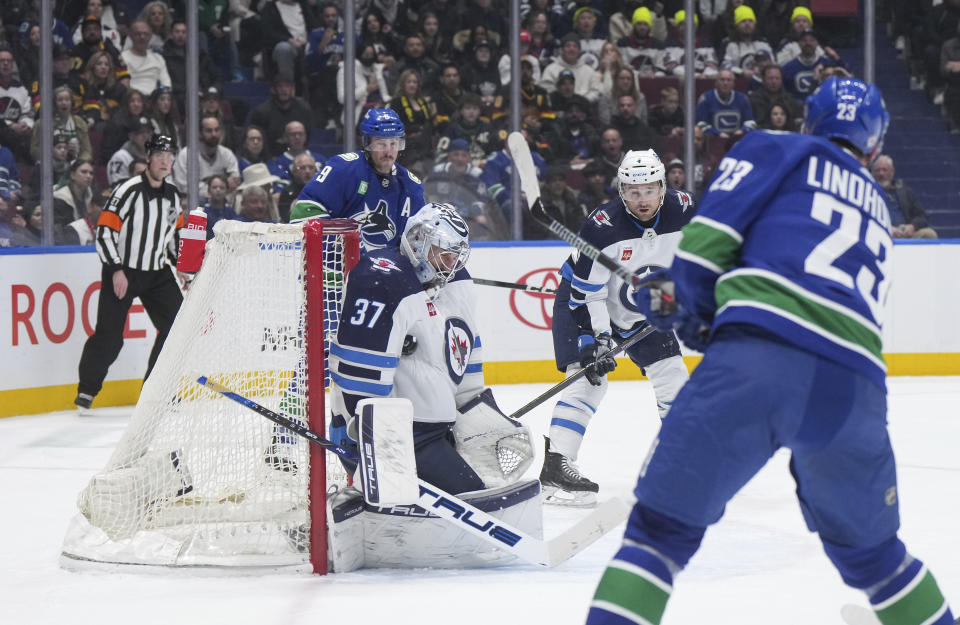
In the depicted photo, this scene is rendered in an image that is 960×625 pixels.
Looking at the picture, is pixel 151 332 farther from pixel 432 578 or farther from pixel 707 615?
pixel 707 615

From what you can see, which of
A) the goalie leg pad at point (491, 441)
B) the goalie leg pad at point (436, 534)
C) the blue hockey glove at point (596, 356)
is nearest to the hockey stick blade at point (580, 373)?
the blue hockey glove at point (596, 356)

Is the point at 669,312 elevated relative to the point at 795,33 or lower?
lower

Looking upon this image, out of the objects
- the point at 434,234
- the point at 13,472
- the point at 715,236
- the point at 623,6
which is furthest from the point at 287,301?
the point at 623,6

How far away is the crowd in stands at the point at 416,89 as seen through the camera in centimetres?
649

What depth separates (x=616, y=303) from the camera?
13.9ft

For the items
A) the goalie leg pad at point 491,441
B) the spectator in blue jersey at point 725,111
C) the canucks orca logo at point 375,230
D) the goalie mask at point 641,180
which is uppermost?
the spectator in blue jersey at point 725,111

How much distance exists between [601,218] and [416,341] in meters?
1.25

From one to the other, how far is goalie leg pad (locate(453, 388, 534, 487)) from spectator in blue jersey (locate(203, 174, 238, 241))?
3594mm

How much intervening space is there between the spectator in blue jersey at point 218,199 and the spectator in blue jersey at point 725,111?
266cm

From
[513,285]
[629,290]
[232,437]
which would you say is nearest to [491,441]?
[232,437]

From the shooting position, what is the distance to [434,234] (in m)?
3.10

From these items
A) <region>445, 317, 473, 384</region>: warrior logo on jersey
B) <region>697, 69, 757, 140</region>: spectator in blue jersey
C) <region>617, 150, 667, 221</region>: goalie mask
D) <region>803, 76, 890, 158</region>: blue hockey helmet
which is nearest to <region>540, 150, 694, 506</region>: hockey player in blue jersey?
<region>617, 150, 667, 221</region>: goalie mask

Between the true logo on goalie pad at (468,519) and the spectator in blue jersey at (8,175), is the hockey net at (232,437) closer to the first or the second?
the true logo on goalie pad at (468,519)

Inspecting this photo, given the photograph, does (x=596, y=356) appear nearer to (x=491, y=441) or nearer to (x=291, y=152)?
(x=491, y=441)
